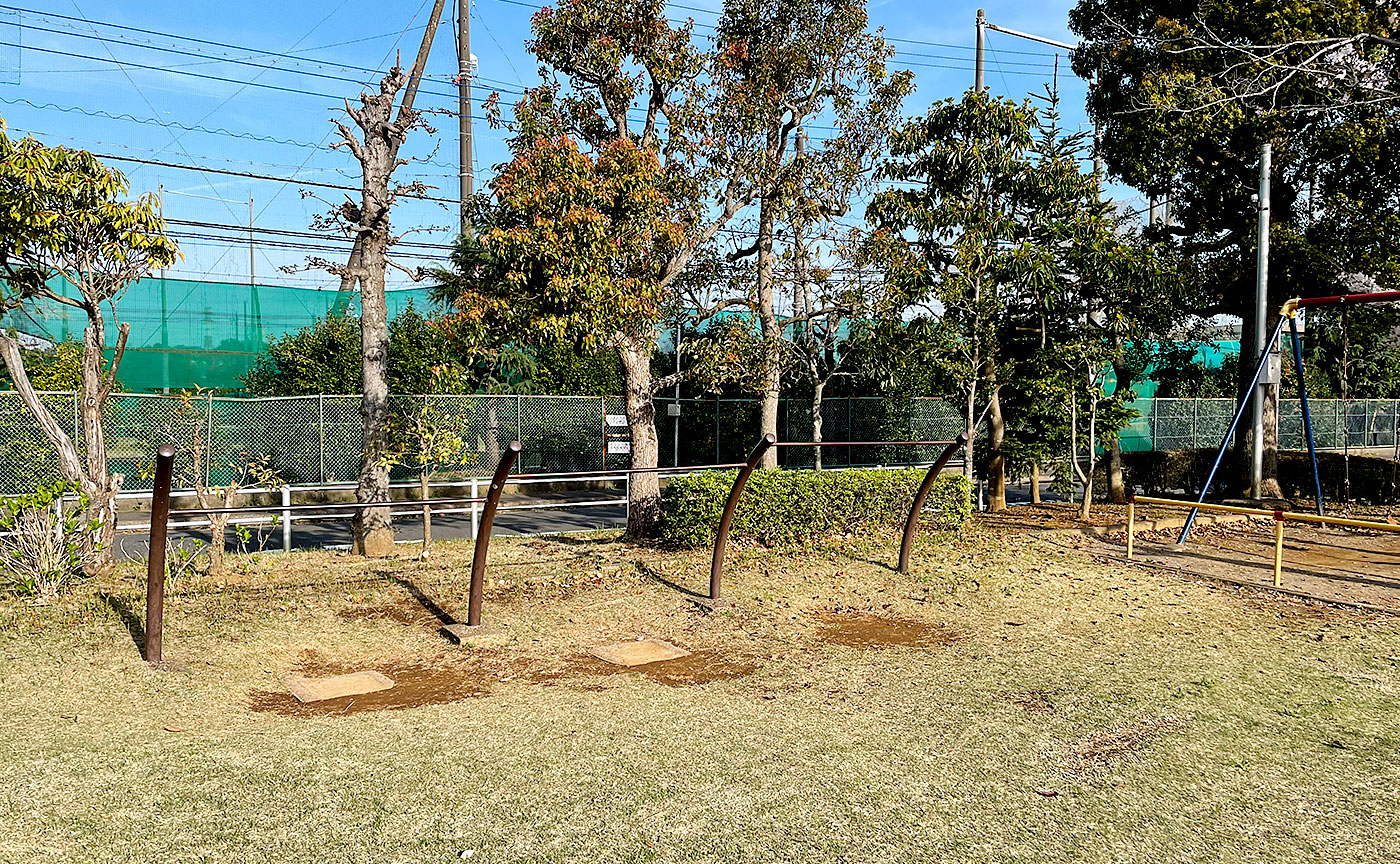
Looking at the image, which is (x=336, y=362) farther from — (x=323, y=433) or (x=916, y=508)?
(x=916, y=508)

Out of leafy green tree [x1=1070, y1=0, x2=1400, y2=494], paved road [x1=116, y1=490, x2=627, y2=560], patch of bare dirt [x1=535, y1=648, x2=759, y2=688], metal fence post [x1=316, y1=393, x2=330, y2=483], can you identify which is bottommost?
patch of bare dirt [x1=535, y1=648, x2=759, y2=688]

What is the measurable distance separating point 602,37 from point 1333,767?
32.5 ft

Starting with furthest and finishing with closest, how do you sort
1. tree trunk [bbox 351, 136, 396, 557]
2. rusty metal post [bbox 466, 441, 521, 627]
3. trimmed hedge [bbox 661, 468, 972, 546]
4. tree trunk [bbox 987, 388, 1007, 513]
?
tree trunk [bbox 987, 388, 1007, 513]
trimmed hedge [bbox 661, 468, 972, 546]
tree trunk [bbox 351, 136, 396, 557]
rusty metal post [bbox 466, 441, 521, 627]

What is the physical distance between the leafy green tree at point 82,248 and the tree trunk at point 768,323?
24.1 ft

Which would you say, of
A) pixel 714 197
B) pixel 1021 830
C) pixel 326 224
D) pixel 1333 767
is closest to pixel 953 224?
pixel 714 197

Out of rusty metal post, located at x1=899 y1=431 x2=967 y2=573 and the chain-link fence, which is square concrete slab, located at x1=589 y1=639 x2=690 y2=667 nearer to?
rusty metal post, located at x1=899 y1=431 x2=967 y2=573

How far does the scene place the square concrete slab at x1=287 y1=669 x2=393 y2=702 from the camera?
5.82 metres

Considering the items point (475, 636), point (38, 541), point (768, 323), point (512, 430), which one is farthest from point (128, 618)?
point (512, 430)

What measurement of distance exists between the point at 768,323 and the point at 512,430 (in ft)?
19.2

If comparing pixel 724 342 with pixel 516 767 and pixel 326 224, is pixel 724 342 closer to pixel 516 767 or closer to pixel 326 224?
pixel 326 224

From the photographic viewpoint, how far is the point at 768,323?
47.2ft

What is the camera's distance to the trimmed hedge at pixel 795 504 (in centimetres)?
1016

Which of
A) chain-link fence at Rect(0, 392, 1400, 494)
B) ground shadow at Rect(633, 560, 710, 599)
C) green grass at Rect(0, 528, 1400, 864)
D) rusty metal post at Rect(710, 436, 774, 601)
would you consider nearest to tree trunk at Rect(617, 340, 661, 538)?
chain-link fence at Rect(0, 392, 1400, 494)

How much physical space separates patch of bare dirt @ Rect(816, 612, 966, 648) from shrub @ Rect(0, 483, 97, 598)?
5636 millimetres
